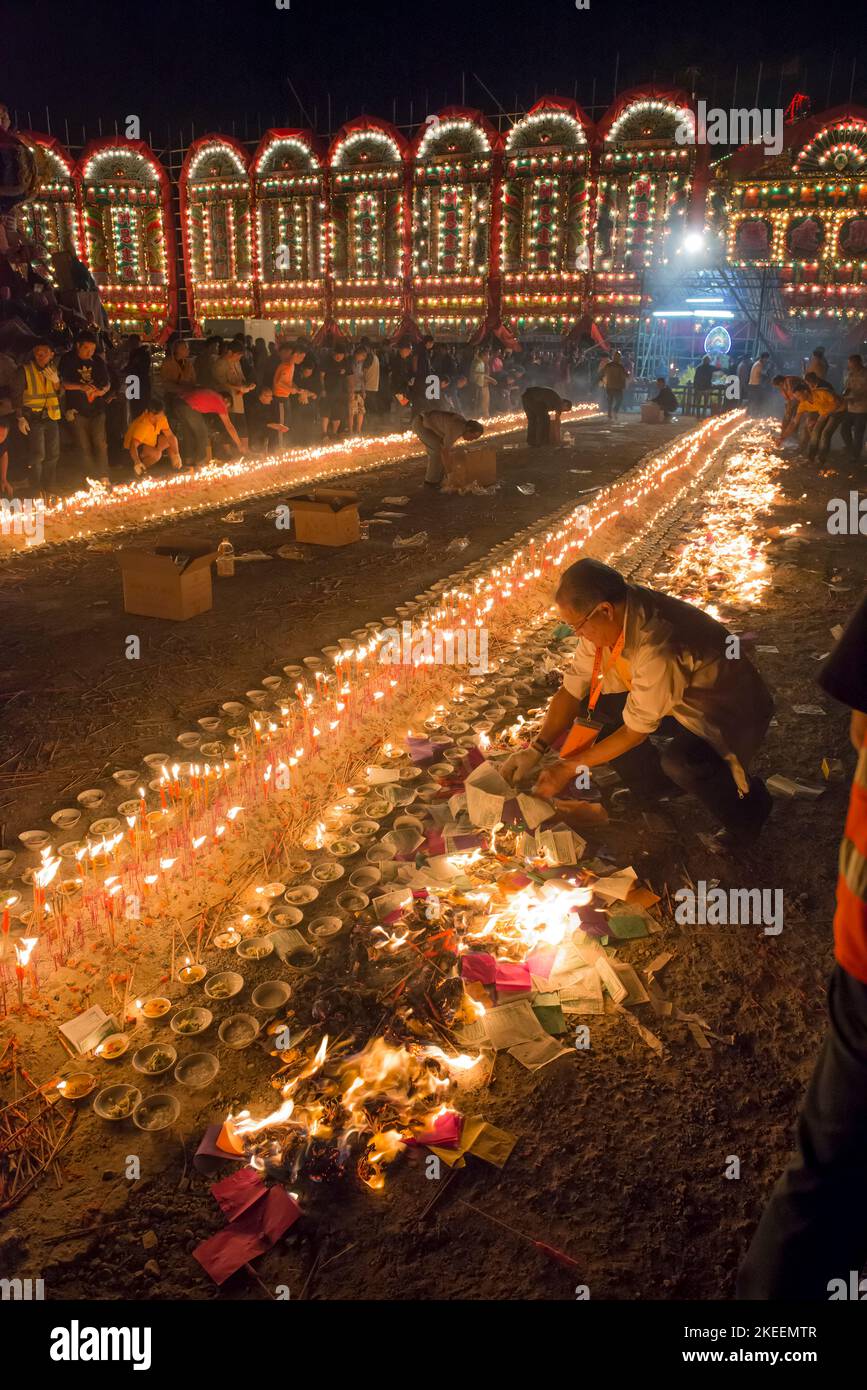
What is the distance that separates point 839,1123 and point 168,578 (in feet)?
20.4

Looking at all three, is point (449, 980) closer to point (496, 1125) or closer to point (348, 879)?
point (496, 1125)

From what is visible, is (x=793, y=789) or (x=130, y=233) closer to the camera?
(x=793, y=789)

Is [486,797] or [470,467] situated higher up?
[470,467]

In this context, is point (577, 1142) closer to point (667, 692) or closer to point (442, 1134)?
point (442, 1134)

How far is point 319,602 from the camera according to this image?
757 cm

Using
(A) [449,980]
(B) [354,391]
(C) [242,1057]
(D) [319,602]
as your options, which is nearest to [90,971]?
(C) [242,1057]

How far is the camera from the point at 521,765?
4.27 metres

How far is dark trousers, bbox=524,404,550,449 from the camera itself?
663 inches

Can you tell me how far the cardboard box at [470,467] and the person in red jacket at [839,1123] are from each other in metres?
11.0

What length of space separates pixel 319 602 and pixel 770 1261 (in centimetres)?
632

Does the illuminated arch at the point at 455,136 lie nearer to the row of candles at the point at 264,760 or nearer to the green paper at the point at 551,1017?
the row of candles at the point at 264,760

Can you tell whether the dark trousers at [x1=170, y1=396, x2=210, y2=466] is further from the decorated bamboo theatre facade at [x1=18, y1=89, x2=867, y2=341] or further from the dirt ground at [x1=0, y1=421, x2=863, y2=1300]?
the decorated bamboo theatre facade at [x1=18, y1=89, x2=867, y2=341]
